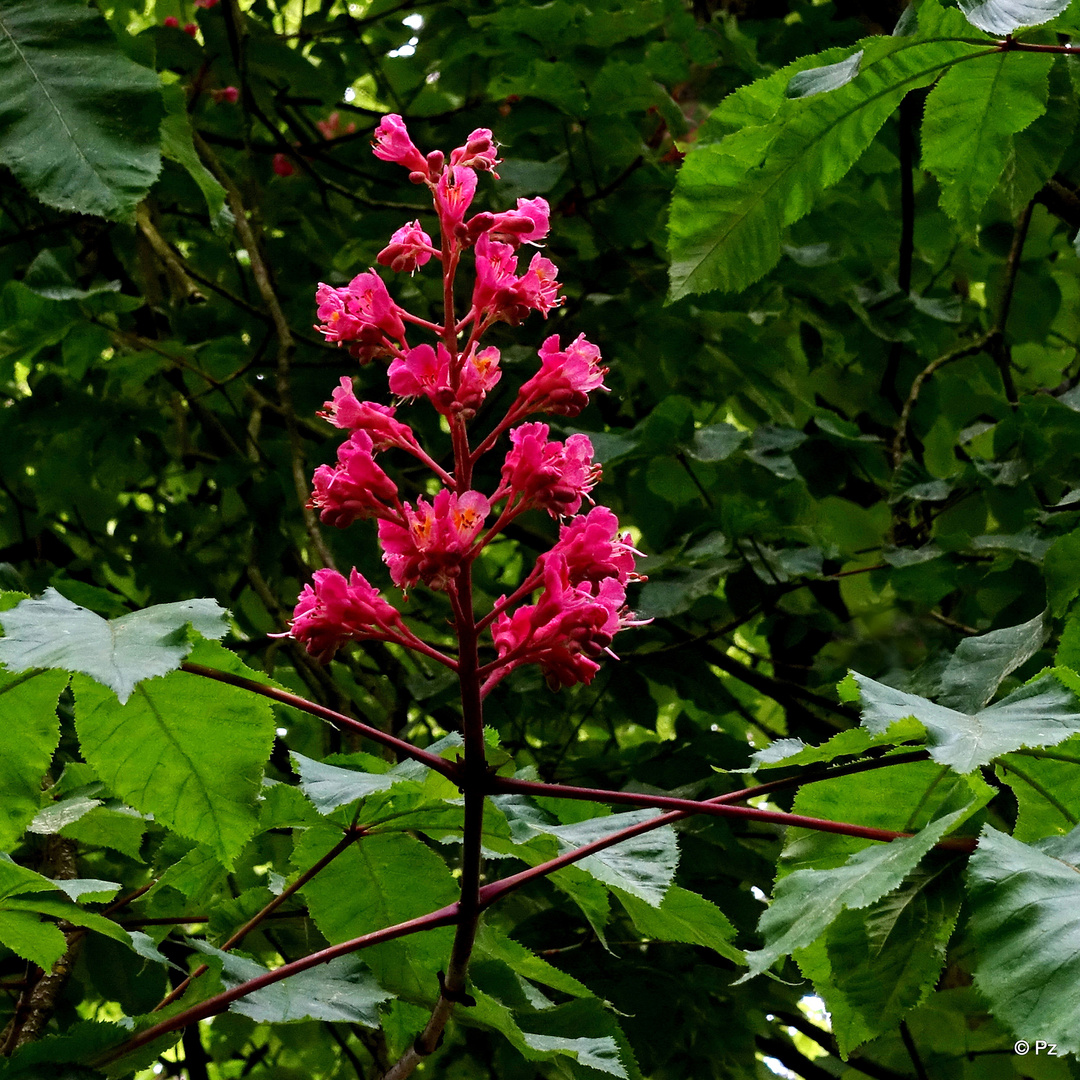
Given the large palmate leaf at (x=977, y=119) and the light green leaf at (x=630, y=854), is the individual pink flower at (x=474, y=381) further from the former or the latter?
the large palmate leaf at (x=977, y=119)

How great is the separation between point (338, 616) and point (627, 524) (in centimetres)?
234

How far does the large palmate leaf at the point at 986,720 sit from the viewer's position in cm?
96

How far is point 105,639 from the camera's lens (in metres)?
1.02

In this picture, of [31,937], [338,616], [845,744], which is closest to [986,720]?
[845,744]

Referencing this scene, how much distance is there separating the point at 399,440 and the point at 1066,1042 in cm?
82

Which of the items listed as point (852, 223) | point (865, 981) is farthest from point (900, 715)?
point (852, 223)

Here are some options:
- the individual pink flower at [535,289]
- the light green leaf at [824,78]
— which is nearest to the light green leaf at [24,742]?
the individual pink flower at [535,289]

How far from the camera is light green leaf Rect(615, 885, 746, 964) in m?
1.24

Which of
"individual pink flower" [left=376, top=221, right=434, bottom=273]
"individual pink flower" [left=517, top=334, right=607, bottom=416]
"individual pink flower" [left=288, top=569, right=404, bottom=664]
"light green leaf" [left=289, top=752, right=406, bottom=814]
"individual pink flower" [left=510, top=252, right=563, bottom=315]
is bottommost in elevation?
"light green leaf" [left=289, top=752, right=406, bottom=814]

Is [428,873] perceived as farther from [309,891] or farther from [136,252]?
[136,252]

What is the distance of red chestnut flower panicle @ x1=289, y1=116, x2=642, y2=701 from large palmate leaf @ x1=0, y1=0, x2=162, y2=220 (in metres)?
0.36

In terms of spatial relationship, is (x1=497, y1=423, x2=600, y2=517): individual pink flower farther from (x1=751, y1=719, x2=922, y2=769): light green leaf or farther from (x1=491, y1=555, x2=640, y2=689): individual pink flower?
(x1=751, y1=719, x2=922, y2=769): light green leaf

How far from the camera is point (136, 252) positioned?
3.35 m

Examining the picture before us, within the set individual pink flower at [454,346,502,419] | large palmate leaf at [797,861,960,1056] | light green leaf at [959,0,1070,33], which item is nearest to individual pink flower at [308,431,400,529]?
individual pink flower at [454,346,502,419]
